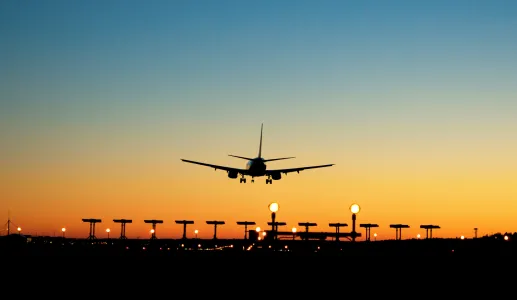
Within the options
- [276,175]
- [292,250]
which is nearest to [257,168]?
[276,175]

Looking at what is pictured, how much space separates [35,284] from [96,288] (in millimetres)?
4295

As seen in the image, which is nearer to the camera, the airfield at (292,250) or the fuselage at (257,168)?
A: the airfield at (292,250)

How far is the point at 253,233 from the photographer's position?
257ft

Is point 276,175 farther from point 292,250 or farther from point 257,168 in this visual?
point 292,250

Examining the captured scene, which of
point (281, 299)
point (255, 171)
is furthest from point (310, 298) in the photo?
point (255, 171)

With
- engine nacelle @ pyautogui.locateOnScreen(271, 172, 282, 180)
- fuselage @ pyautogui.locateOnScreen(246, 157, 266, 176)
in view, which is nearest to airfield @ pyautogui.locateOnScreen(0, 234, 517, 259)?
fuselage @ pyautogui.locateOnScreen(246, 157, 266, 176)

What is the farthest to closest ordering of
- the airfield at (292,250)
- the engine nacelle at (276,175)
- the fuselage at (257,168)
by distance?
1. the engine nacelle at (276,175)
2. the fuselage at (257,168)
3. the airfield at (292,250)

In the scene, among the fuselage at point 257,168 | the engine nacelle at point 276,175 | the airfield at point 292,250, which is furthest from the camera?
the engine nacelle at point 276,175

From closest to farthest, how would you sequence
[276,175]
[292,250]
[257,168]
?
1. [292,250]
2. [257,168]
3. [276,175]

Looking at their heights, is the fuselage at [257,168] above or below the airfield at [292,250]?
above

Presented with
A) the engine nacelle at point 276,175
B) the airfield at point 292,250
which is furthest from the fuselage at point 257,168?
the airfield at point 292,250

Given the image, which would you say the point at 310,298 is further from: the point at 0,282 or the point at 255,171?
the point at 255,171

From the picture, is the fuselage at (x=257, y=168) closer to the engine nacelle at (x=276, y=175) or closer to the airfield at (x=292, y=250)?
the engine nacelle at (x=276, y=175)

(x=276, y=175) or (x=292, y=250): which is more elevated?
(x=276, y=175)
